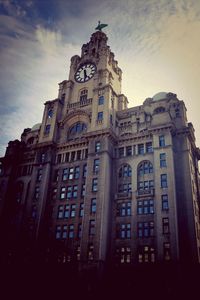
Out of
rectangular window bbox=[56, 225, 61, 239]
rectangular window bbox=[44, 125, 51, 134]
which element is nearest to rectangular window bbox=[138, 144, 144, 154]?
rectangular window bbox=[56, 225, 61, 239]

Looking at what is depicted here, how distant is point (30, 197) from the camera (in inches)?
2520

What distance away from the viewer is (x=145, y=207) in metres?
53.7

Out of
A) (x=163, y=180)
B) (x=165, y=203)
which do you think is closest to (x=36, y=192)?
(x=163, y=180)

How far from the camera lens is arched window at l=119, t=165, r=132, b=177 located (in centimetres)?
5946

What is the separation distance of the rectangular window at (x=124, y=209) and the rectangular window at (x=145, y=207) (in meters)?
2.10

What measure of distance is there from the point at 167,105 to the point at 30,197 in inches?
1422

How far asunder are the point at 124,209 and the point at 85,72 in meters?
40.2

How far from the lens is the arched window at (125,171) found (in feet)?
195

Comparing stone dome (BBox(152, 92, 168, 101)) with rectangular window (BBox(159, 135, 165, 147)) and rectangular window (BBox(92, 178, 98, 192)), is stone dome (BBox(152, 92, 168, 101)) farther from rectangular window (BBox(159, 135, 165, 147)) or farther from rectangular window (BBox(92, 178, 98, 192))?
rectangular window (BBox(92, 178, 98, 192))

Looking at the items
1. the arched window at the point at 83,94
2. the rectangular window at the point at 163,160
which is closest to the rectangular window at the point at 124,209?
the rectangular window at the point at 163,160

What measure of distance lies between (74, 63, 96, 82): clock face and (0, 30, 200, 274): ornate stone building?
0.60 m

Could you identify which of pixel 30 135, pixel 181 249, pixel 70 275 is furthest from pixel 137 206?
pixel 30 135

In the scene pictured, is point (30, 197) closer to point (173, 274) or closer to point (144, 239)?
point (144, 239)

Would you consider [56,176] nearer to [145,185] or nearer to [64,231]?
[64,231]
